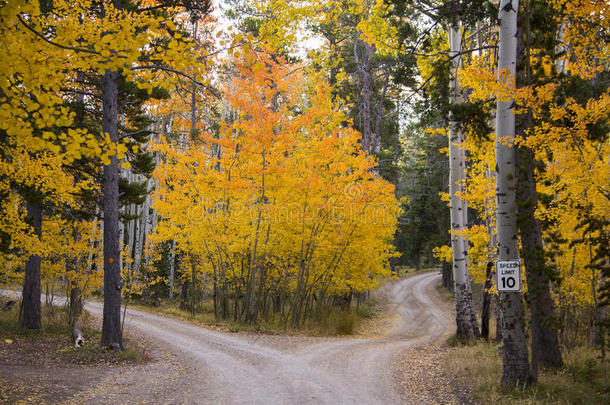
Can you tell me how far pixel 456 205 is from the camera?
11.6 metres

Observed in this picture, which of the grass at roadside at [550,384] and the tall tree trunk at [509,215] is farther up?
the tall tree trunk at [509,215]

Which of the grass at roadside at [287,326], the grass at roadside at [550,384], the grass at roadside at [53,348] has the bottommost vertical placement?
the grass at roadside at [287,326]

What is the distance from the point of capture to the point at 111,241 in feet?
30.5

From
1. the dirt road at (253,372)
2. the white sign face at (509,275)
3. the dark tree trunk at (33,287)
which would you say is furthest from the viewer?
the dark tree trunk at (33,287)

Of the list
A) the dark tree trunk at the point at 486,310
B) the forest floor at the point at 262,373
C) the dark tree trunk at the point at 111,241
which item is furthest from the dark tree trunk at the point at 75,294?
the dark tree trunk at the point at 486,310

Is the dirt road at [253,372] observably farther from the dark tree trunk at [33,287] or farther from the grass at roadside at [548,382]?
the dark tree trunk at [33,287]

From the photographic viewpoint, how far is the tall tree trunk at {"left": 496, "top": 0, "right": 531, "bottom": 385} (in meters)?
6.29

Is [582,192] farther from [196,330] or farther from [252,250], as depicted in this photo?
[196,330]

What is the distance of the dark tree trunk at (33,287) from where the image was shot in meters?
11.7

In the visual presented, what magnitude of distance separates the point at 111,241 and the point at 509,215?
8388 mm

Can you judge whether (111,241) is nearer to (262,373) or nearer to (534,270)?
(262,373)

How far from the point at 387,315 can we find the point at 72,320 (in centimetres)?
1666

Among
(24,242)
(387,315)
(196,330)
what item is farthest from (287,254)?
(387,315)

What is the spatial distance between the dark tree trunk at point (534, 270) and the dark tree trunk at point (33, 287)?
12420 mm
